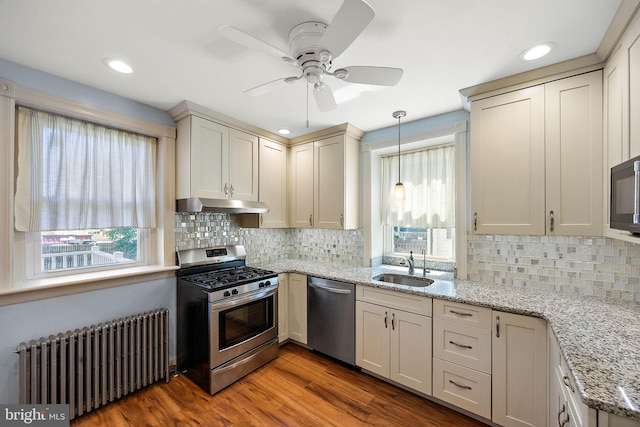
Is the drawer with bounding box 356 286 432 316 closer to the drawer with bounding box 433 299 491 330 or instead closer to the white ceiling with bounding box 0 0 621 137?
the drawer with bounding box 433 299 491 330

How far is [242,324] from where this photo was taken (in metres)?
2.50

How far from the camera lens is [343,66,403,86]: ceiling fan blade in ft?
4.64

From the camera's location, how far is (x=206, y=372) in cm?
224

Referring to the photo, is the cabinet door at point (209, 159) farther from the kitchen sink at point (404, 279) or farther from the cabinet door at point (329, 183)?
the kitchen sink at point (404, 279)

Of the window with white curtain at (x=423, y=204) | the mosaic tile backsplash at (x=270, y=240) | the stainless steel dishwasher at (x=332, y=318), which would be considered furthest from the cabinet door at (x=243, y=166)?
the window with white curtain at (x=423, y=204)

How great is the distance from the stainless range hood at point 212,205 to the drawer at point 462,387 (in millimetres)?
2175

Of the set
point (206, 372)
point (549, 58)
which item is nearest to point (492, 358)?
point (549, 58)

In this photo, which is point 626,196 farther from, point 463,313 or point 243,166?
point 243,166

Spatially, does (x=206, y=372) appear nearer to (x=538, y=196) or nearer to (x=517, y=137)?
(x=538, y=196)

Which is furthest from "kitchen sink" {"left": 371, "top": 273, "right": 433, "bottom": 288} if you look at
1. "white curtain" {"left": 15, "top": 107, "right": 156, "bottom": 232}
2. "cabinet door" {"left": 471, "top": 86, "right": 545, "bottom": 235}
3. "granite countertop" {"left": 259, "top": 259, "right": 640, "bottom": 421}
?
"white curtain" {"left": 15, "top": 107, "right": 156, "bottom": 232}

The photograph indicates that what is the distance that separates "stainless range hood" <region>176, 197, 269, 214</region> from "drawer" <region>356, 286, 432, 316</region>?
1394mm

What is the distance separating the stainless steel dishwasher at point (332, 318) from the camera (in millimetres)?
2586

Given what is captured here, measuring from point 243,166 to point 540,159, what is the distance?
8.66 ft

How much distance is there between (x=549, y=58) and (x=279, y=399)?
10.3 feet
